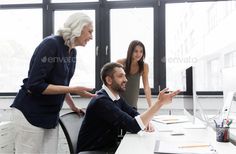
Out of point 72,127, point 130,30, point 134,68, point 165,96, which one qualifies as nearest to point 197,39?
point 130,30

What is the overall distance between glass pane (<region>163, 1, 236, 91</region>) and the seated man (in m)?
1.85

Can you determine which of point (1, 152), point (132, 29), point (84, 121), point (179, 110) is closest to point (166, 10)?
point (132, 29)

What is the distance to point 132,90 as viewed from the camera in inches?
107

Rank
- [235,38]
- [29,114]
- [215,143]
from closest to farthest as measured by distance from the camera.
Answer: [215,143], [29,114], [235,38]

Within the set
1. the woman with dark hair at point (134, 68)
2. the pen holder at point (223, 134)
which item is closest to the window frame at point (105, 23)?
the woman with dark hair at point (134, 68)

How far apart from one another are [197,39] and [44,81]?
2447mm

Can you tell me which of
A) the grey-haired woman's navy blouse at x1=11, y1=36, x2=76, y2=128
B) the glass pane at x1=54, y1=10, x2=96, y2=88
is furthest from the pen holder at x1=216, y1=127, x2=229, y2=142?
the glass pane at x1=54, y1=10, x2=96, y2=88

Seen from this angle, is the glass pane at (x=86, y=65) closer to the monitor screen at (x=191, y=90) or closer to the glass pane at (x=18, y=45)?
the glass pane at (x=18, y=45)

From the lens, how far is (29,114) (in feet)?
5.47

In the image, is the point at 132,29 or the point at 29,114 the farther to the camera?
the point at 132,29

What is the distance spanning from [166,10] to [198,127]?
6.86ft

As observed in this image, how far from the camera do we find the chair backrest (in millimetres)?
1511

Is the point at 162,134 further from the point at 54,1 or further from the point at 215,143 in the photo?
the point at 54,1

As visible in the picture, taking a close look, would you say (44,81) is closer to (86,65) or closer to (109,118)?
(109,118)
